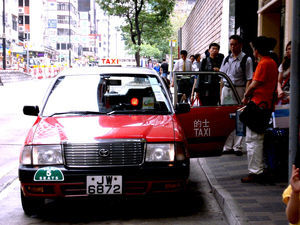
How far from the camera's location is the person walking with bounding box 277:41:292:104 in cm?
637

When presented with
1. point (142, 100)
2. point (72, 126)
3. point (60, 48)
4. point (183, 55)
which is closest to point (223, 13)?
point (183, 55)

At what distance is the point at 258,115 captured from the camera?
5.24 metres

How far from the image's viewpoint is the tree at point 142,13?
29922 mm

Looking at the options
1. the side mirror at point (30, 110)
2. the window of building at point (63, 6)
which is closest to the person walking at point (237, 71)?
the side mirror at point (30, 110)

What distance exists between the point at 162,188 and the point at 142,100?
1428 mm

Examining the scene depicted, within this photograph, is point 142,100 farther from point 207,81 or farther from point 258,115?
point 207,81

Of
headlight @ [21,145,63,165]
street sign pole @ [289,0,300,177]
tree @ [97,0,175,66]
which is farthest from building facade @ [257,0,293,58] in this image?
tree @ [97,0,175,66]

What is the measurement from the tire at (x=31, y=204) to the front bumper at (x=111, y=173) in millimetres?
218

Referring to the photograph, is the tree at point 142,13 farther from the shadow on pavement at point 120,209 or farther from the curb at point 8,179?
the shadow on pavement at point 120,209

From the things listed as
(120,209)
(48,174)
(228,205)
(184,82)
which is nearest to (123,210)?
(120,209)

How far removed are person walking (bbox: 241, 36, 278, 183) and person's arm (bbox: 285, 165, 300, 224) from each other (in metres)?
3.32

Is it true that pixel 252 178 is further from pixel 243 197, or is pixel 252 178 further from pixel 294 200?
pixel 294 200

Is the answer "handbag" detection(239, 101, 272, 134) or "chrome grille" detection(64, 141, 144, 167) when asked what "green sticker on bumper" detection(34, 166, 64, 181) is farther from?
"handbag" detection(239, 101, 272, 134)

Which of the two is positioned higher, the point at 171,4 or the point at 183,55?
the point at 171,4
